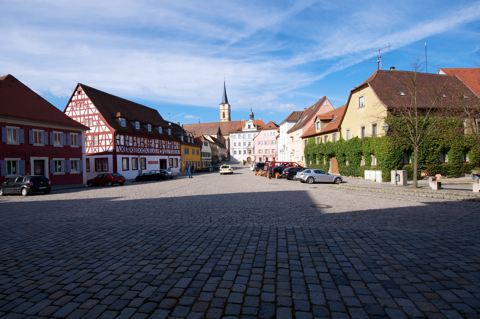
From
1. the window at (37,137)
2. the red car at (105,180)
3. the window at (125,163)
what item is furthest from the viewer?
the window at (125,163)

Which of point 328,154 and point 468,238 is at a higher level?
point 328,154

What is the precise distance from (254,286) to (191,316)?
1048 mm

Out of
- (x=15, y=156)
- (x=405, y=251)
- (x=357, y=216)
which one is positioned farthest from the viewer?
(x=15, y=156)

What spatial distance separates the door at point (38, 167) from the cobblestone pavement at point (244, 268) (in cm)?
2110

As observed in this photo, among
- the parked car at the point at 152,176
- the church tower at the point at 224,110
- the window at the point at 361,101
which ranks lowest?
the parked car at the point at 152,176

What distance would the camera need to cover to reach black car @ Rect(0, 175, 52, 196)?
20.2m

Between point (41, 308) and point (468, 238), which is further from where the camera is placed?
point (468, 238)

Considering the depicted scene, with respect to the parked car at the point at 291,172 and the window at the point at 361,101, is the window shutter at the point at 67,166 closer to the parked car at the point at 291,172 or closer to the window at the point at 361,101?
the parked car at the point at 291,172

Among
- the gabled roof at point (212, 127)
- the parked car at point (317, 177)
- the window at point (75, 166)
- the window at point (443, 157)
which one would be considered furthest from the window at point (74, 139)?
the gabled roof at point (212, 127)

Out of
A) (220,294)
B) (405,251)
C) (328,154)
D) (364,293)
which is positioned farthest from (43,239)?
(328,154)

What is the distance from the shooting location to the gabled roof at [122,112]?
38.6 meters

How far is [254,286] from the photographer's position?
159 inches

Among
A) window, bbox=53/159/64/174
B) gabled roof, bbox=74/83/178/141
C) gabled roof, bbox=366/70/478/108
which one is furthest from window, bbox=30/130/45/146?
gabled roof, bbox=366/70/478/108

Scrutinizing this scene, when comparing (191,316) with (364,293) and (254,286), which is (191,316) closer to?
(254,286)
